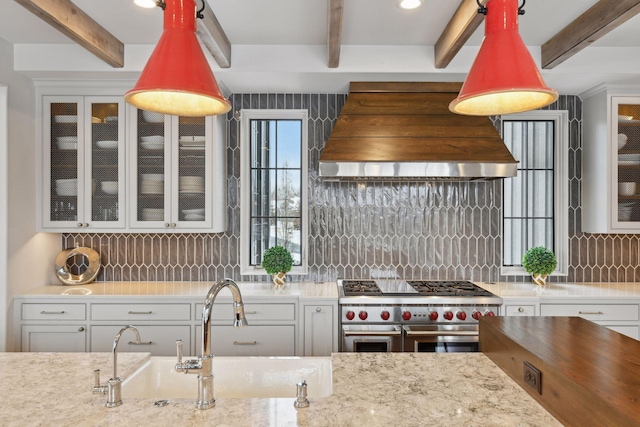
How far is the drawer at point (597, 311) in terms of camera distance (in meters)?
2.95

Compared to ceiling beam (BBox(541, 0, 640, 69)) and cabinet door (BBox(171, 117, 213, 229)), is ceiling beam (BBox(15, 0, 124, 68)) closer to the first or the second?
cabinet door (BBox(171, 117, 213, 229))

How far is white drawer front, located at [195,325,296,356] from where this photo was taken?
9.77ft

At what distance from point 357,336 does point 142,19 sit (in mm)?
2451

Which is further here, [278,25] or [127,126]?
[127,126]

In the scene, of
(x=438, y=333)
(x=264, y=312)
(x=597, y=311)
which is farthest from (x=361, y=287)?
(x=597, y=311)

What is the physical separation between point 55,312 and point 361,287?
2.19m

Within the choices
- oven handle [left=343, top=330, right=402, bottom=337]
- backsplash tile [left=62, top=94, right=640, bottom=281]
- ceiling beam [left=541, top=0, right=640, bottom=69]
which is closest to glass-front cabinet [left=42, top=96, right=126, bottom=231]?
backsplash tile [left=62, top=94, right=640, bottom=281]

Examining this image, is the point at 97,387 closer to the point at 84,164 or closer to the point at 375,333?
the point at 375,333

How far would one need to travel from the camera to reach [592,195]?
3.41m

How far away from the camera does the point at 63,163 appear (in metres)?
3.26

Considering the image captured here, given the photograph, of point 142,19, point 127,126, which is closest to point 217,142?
point 127,126

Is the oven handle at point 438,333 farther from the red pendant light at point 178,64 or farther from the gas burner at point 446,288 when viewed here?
the red pendant light at point 178,64

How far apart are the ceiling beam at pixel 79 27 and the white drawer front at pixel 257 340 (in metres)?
1.98

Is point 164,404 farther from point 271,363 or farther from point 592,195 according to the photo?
point 592,195
